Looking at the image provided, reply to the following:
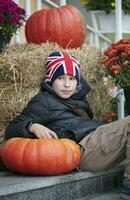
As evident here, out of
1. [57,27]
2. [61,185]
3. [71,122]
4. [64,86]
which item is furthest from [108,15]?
[61,185]

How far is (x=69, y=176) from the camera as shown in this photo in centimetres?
328

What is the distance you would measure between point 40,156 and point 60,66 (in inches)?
33.4

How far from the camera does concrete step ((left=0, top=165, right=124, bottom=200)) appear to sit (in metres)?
3.02

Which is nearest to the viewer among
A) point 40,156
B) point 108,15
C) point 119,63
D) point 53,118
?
point 40,156

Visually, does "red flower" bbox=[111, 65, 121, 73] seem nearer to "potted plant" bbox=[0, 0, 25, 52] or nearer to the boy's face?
the boy's face

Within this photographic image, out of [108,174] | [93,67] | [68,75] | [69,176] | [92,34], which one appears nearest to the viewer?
[69,176]

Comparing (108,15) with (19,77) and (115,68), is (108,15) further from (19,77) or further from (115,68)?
(19,77)

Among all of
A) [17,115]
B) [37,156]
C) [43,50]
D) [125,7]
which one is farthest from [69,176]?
[125,7]

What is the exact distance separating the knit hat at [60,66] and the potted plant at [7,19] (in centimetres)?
47

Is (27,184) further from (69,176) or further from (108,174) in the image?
(108,174)

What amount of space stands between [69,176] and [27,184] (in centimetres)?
34

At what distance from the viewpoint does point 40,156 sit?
321cm

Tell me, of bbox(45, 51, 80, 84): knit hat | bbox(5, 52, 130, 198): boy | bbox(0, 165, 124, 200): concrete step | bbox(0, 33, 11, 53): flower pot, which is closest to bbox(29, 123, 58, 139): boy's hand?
bbox(5, 52, 130, 198): boy

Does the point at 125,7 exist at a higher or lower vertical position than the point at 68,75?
higher
